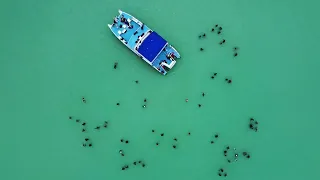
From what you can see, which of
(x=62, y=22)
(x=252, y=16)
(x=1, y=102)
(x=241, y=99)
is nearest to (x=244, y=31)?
(x=252, y=16)

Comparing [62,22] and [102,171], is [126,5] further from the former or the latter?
[102,171]

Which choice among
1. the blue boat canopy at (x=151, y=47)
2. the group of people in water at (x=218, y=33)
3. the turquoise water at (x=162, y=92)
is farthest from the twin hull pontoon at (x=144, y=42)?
the group of people in water at (x=218, y=33)

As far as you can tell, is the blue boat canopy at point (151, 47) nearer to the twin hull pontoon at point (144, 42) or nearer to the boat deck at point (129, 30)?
the twin hull pontoon at point (144, 42)

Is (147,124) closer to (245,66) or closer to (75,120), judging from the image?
(75,120)

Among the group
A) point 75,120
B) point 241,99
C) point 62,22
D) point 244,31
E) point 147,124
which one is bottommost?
point 75,120

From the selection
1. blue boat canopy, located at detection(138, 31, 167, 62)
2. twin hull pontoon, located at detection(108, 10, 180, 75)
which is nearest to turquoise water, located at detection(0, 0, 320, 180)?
twin hull pontoon, located at detection(108, 10, 180, 75)

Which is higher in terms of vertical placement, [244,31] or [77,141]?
[244,31]

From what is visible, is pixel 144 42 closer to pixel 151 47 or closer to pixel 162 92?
pixel 151 47
